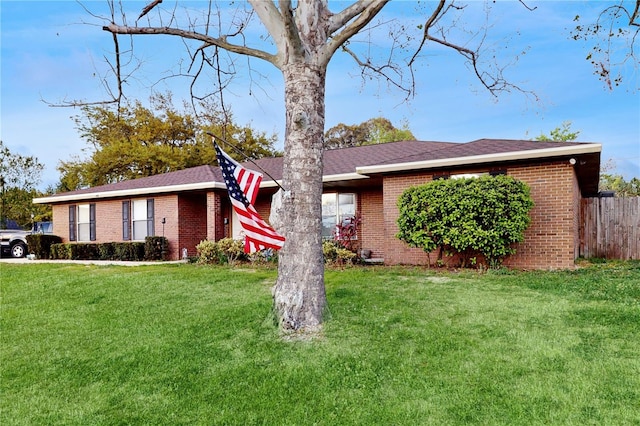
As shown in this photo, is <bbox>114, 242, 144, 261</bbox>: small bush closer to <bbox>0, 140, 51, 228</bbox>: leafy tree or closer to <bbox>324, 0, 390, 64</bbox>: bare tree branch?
<bbox>324, 0, 390, 64</bbox>: bare tree branch

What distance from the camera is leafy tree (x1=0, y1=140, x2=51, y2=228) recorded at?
1286 inches

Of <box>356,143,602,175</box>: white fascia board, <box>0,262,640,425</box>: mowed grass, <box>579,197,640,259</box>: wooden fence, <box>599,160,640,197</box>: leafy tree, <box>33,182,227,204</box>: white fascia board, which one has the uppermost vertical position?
<box>599,160,640,197</box>: leafy tree

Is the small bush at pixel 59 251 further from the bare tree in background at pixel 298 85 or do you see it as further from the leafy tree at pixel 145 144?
the bare tree in background at pixel 298 85

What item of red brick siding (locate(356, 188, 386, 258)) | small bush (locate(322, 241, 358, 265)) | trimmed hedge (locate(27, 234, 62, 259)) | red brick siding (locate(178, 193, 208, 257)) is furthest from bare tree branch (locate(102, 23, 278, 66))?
trimmed hedge (locate(27, 234, 62, 259))

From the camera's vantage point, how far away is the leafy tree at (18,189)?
32.7 m

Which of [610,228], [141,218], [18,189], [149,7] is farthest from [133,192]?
[18,189]

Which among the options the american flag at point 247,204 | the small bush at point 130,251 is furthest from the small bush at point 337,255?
the small bush at point 130,251

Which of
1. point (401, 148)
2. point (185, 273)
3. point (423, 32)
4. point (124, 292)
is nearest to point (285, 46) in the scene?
point (423, 32)

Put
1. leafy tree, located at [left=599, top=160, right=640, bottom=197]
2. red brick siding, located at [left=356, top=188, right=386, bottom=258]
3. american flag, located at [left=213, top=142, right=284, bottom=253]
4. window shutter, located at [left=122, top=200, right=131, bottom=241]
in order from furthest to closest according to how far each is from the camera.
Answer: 1. leafy tree, located at [left=599, top=160, right=640, bottom=197]
2. window shutter, located at [left=122, top=200, right=131, bottom=241]
3. red brick siding, located at [left=356, top=188, right=386, bottom=258]
4. american flag, located at [left=213, top=142, right=284, bottom=253]

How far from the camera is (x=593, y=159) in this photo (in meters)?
10.4

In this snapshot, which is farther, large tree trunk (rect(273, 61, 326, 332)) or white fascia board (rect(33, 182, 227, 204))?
white fascia board (rect(33, 182, 227, 204))

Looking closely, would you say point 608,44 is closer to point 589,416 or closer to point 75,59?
point 589,416

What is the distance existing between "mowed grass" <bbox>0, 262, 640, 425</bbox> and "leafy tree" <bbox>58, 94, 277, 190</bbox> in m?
23.4

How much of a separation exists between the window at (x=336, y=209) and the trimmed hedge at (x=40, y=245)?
38.8 feet
